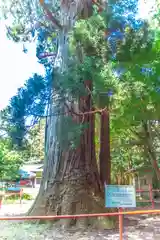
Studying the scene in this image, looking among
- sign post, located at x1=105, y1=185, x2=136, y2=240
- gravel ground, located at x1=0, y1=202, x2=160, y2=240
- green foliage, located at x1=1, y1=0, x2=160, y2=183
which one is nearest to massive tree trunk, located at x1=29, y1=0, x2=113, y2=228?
gravel ground, located at x1=0, y1=202, x2=160, y2=240

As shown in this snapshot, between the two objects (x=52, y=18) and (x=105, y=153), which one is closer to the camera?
(x=52, y=18)

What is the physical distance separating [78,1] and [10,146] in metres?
4.52

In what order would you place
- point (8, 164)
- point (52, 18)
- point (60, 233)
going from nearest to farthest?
1. point (60, 233)
2. point (52, 18)
3. point (8, 164)

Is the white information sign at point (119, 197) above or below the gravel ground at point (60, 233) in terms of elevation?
above

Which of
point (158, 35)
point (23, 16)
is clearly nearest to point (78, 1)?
point (158, 35)

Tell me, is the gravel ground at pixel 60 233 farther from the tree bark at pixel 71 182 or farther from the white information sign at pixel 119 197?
the white information sign at pixel 119 197

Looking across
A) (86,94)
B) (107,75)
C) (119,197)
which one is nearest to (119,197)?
(119,197)

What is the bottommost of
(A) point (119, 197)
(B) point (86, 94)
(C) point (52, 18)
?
(A) point (119, 197)

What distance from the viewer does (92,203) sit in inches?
277

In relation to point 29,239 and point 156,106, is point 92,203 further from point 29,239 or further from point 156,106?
point 156,106

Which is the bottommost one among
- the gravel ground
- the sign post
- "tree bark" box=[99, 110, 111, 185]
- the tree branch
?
the gravel ground

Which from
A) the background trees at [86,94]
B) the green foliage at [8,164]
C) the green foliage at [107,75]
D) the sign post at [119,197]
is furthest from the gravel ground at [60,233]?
the green foliage at [8,164]

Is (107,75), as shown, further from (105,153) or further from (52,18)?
(105,153)

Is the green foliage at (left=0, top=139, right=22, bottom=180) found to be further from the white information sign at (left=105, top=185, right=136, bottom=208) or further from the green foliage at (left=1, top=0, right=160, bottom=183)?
the white information sign at (left=105, top=185, right=136, bottom=208)
